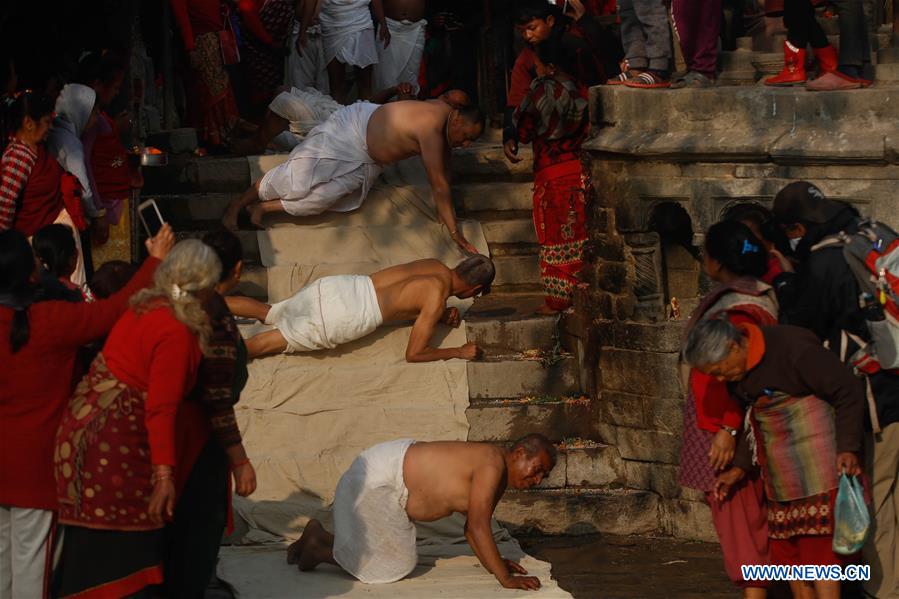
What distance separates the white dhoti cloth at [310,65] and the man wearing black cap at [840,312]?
18.9ft

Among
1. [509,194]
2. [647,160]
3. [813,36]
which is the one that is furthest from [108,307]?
[509,194]

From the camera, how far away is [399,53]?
11430mm

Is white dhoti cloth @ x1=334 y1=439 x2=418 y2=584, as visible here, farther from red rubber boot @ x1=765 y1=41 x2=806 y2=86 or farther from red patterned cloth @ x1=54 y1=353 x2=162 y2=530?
red rubber boot @ x1=765 y1=41 x2=806 y2=86

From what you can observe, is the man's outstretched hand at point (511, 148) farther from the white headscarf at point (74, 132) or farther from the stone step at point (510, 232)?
the white headscarf at point (74, 132)

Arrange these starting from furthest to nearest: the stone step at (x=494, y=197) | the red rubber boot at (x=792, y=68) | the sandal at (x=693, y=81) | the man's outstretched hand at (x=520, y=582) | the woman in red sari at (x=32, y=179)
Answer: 1. the stone step at (x=494, y=197)
2. the sandal at (x=693, y=81)
3. the red rubber boot at (x=792, y=68)
4. the woman in red sari at (x=32, y=179)
5. the man's outstretched hand at (x=520, y=582)

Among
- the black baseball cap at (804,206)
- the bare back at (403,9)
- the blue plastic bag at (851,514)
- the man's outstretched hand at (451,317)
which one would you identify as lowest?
the blue plastic bag at (851,514)

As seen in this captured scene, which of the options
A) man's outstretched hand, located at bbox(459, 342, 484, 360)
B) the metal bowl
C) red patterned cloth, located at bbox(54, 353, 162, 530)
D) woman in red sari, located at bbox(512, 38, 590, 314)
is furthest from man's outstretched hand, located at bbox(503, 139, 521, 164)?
red patterned cloth, located at bbox(54, 353, 162, 530)

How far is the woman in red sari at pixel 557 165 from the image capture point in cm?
852

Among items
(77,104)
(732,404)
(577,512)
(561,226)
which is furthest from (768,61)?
(77,104)

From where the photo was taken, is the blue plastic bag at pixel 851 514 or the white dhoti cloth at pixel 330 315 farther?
the white dhoti cloth at pixel 330 315

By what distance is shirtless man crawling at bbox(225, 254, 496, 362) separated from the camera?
27.3ft

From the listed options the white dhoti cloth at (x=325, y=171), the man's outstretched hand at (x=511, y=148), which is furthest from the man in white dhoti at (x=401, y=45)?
the man's outstretched hand at (x=511, y=148)

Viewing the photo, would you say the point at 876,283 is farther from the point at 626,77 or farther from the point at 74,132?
the point at 74,132

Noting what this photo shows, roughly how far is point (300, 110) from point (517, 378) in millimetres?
2996
